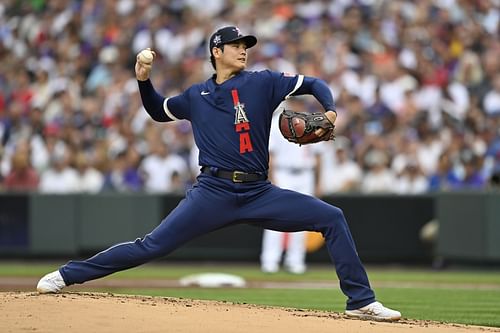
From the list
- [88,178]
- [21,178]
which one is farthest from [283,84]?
[21,178]

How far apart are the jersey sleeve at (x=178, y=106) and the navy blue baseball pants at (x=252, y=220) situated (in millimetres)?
582

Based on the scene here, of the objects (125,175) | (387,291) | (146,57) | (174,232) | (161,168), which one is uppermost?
(146,57)

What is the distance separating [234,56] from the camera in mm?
8031

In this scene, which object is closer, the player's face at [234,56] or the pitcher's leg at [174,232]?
the pitcher's leg at [174,232]

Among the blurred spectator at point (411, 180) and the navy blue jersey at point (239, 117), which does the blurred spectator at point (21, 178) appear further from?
the navy blue jersey at point (239, 117)

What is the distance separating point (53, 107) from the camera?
19797mm

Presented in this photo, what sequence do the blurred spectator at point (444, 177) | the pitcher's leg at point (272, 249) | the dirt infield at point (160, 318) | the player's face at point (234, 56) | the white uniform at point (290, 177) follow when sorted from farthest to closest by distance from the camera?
the blurred spectator at point (444, 177), the pitcher's leg at point (272, 249), the white uniform at point (290, 177), the player's face at point (234, 56), the dirt infield at point (160, 318)

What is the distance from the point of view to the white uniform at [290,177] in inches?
580

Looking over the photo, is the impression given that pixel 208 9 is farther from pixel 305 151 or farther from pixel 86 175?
pixel 305 151

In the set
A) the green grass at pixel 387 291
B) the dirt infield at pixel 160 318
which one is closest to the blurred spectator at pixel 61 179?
the green grass at pixel 387 291

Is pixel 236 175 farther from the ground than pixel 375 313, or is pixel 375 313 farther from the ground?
pixel 236 175

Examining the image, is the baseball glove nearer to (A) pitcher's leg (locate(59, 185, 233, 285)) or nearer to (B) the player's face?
(B) the player's face

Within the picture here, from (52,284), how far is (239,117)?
1.80 meters

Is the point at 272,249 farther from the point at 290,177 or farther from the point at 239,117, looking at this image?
the point at 239,117
